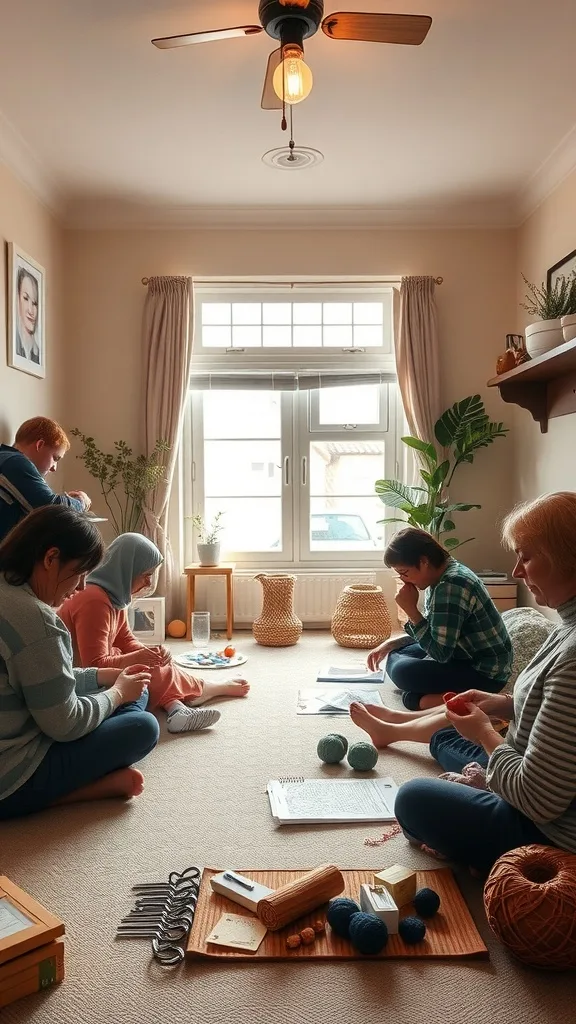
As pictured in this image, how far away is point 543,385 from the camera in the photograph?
4262 millimetres

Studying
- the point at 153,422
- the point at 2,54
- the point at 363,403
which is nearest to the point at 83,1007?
the point at 2,54

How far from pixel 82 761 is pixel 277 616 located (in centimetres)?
256

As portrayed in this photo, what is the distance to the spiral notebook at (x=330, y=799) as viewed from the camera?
219 cm

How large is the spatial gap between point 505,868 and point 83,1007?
2.78ft

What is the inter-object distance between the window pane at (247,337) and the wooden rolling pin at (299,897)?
4112mm

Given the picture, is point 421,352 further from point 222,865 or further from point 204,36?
point 222,865

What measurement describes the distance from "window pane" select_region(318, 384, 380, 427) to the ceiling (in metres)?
1.12

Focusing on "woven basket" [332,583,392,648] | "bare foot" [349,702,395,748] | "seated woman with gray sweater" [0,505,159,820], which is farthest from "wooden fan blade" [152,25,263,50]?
"woven basket" [332,583,392,648]

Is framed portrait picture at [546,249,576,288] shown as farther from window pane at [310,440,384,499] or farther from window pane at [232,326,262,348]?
window pane at [232,326,262,348]

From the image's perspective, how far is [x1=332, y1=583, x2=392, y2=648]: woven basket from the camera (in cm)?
462

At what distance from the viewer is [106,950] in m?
1.59

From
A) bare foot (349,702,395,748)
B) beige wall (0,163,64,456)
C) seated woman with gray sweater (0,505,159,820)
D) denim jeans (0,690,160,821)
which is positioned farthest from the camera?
beige wall (0,163,64,456)

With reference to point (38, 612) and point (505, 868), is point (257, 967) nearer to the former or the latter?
Answer: point (505, 868)

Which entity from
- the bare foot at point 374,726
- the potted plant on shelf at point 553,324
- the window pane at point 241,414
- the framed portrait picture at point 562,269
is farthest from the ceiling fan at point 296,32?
the window pane at point 241,414
